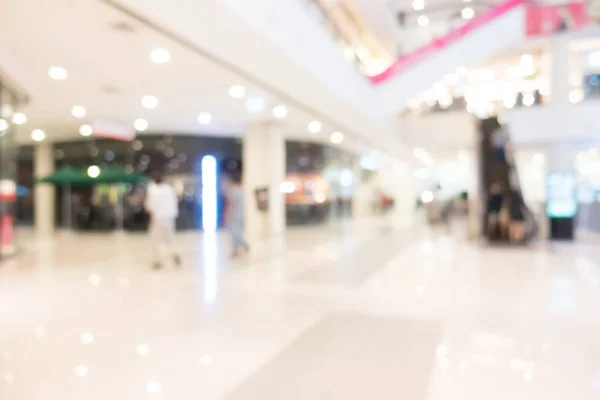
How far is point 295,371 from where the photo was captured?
9.42 feet

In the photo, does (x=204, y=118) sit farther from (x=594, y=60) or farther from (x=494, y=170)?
(x=594, y=60)

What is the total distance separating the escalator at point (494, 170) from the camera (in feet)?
32.7

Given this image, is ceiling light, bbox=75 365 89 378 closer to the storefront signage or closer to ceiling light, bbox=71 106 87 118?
the storefront signage

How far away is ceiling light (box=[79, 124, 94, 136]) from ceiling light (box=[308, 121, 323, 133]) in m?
6.82

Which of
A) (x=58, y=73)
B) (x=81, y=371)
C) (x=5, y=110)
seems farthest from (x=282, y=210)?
(x=81, y=371)

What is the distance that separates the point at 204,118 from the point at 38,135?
6585mm

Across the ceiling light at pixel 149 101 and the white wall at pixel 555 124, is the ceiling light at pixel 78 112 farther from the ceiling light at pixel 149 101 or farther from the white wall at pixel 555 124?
the white wall at pixel 555 124

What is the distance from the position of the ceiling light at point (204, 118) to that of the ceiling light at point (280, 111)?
6.24ft

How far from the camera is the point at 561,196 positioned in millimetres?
10984

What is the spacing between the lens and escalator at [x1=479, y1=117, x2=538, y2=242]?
9961 mm

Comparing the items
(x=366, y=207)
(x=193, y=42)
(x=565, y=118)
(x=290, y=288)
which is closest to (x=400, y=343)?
(x=290, y=288)

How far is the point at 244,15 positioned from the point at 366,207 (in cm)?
1904

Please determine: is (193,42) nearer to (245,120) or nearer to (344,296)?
(344,296)

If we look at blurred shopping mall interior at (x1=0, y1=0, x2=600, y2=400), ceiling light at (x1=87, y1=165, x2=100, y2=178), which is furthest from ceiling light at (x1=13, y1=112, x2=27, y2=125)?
ceiling light at (x1=87, y1=165, x2=100, y2=178)
